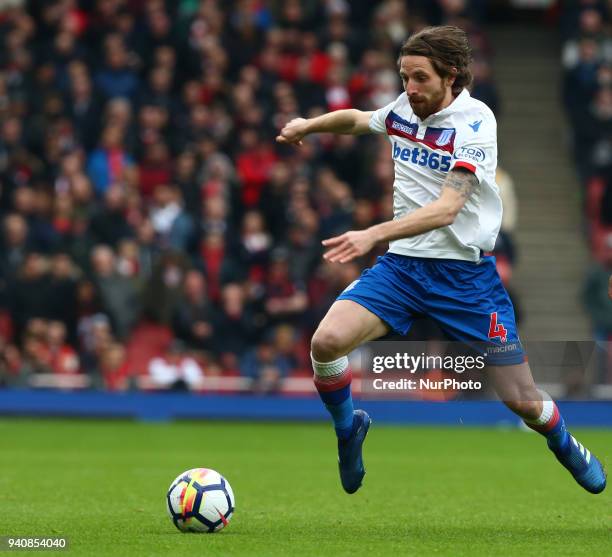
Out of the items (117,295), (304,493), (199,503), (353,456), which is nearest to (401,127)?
(353,456)

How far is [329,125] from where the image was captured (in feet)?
27.1

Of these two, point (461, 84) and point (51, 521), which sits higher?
point (461, 84)

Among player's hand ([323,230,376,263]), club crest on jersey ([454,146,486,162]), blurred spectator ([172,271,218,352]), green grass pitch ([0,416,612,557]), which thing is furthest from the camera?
blurred spectator ([172,271,218,352])

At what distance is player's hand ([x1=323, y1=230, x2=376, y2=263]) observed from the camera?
6.58 meters

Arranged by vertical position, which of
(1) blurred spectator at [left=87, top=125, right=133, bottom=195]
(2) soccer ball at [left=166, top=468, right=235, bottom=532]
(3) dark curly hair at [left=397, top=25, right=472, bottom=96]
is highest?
(3) dark curly hair at [left=397, top=25, right=472, bottom=96]

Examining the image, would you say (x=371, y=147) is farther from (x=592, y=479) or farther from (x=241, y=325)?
(x=592, y=479)

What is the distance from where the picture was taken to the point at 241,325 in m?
17.2

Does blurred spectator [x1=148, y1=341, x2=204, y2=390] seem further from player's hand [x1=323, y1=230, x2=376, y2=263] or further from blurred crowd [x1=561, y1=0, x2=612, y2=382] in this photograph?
player's hand [x1=323, y1=230, x2=376, y2=263]

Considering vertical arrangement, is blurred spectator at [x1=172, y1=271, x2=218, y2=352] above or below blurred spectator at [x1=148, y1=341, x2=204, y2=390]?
above

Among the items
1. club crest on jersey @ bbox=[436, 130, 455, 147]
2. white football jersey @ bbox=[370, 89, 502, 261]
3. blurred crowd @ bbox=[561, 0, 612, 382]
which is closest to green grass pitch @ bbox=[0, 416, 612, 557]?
white football jersey @ bbox=[370, 89, 502, 261]

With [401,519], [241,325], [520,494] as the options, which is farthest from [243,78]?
[401,519]

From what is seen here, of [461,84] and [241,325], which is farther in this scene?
[241,325]

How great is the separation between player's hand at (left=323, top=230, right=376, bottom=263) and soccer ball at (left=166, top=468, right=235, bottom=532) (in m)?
1.47

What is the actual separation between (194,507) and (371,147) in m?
11.5
